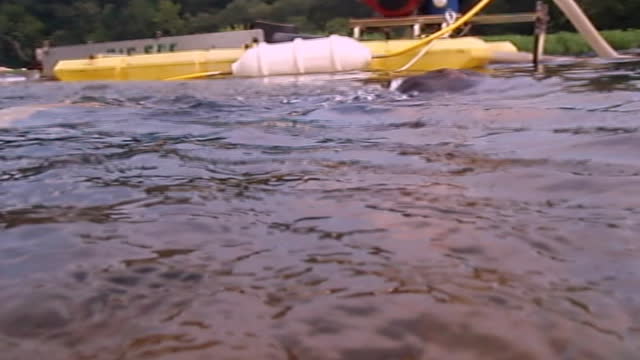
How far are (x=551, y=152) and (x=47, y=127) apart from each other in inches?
117

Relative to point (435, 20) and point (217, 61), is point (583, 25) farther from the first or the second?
point (217, 61)

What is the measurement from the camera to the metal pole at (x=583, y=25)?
8.16 meters

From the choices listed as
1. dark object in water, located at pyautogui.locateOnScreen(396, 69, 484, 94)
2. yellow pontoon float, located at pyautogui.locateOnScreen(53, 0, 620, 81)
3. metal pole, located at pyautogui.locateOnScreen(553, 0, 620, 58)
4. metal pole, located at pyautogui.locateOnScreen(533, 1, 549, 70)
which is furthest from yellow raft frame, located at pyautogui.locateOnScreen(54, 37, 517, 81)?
dark object in water, located at pyautogui.locateOnScreen(396, 69, 484, 94)

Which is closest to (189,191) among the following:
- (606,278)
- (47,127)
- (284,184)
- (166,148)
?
(284,184)

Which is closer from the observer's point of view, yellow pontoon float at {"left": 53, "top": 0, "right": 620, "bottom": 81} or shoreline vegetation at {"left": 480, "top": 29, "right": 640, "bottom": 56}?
yellow pontoon float at {"left": 53, "top": 0, "right": 620, "bottom": 81}

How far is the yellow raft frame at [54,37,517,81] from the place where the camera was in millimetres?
7703

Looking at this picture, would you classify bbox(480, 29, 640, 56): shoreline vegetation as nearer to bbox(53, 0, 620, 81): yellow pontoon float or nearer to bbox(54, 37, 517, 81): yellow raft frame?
bbox(54, 37, 517, 81): yellow raft frame

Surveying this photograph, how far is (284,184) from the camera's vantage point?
2.44 meters

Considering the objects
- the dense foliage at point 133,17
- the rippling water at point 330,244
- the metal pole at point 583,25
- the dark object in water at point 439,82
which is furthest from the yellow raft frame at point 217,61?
the dense foliage at point 133,17

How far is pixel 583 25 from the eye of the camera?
8492 mm

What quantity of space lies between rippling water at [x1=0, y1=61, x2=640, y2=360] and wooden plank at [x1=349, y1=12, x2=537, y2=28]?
15.9ft

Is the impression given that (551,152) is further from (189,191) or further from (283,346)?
(283,346)

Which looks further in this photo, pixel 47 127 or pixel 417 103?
pixel 417 103

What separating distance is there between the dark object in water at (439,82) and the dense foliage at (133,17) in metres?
29.0
